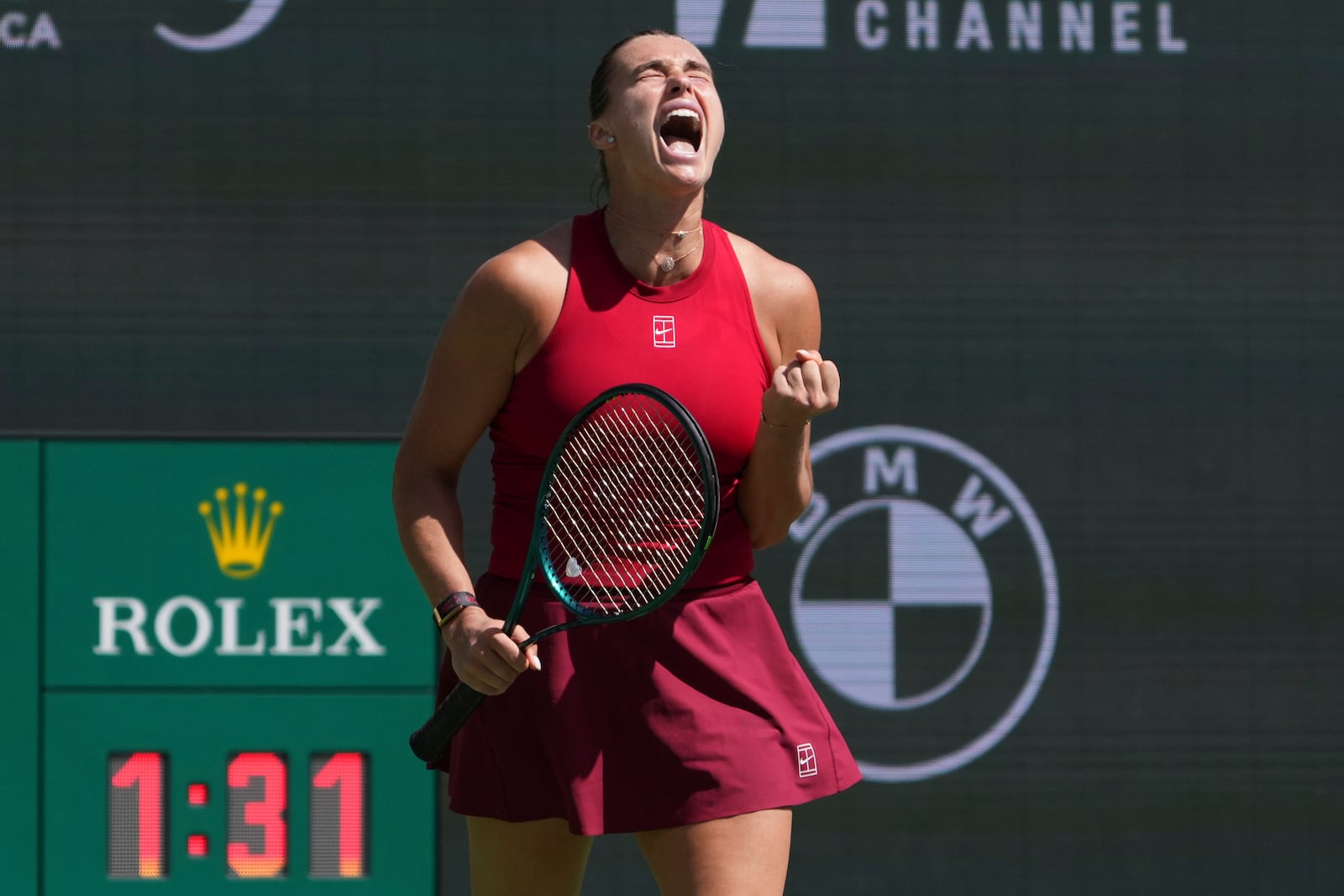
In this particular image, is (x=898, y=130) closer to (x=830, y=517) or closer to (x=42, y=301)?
(x=830, y=517)

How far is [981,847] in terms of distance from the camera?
136 inches

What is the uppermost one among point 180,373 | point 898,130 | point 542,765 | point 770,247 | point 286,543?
point 898,130

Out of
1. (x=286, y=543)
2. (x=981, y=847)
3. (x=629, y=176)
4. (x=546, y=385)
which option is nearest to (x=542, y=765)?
(x=546, y=385)

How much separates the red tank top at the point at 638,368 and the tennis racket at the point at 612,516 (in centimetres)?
4

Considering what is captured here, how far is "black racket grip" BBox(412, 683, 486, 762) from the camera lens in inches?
73.6

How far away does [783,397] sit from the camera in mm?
1765

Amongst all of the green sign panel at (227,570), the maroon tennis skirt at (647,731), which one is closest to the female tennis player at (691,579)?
the maroon tennis skirt at (647,731)

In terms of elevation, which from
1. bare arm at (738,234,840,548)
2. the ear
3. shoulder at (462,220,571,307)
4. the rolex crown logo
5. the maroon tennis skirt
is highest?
→ the ear

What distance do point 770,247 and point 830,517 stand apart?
57cm

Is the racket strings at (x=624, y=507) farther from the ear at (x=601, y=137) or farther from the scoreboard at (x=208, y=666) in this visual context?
the scoreboard at (x=208, y=666)

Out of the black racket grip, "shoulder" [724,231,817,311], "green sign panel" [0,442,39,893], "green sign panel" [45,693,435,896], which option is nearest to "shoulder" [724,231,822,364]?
"shoulder" [724,231,817,311]

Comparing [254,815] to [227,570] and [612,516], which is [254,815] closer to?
[227,570]

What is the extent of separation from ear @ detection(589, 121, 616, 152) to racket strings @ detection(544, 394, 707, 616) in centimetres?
30

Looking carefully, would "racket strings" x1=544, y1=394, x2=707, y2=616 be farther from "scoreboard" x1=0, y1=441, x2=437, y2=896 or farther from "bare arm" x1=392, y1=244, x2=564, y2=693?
"scoreboard" x1=0, y1=441, x2=437, y2=896
